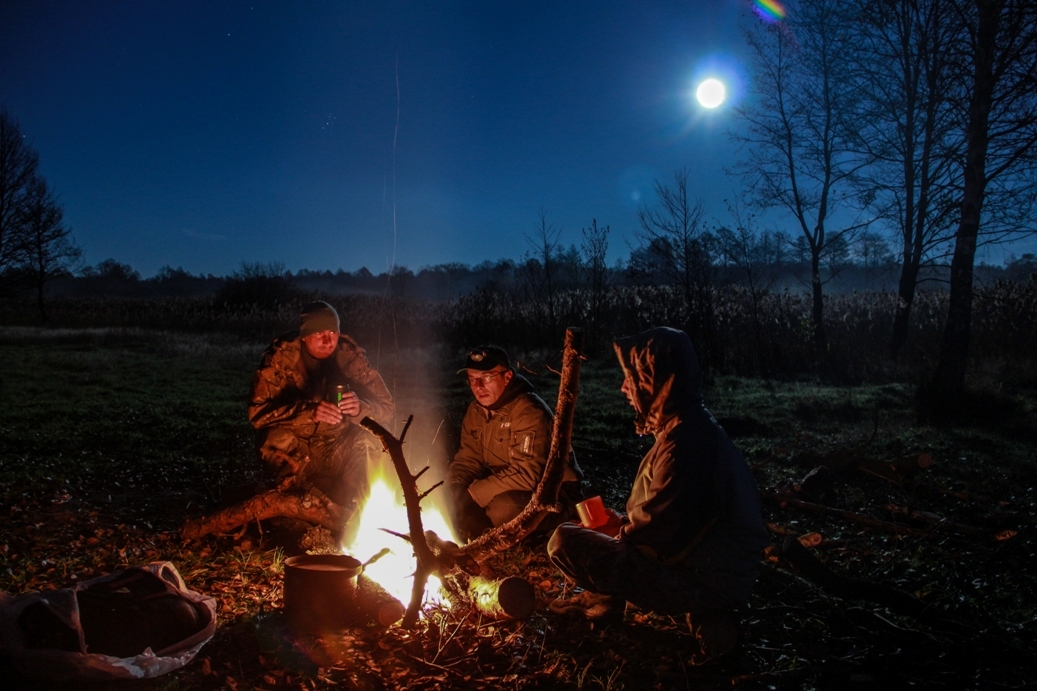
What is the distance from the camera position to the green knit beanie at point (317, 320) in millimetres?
5648

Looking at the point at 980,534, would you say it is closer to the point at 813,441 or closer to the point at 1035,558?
the point at 1035,558

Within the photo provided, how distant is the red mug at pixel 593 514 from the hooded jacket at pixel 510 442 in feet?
3.15

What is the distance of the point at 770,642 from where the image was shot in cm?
385

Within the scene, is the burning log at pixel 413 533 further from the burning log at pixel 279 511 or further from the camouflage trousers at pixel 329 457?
the camouflage trousers at pixel 329 457

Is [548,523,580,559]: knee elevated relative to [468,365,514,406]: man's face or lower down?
lower down

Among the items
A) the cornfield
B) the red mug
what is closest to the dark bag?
the red mug

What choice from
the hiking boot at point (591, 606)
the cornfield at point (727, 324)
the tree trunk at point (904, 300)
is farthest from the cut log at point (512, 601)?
the tree trunk at point (904, 300)

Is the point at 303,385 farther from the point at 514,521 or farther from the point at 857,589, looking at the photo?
the point at 857,589

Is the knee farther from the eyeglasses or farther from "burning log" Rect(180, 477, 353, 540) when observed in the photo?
"burning log" Rect(180, 477, 353, 540)

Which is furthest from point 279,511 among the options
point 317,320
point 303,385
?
point 317,320

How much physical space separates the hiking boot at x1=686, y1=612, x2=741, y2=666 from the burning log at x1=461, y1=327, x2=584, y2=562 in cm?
114

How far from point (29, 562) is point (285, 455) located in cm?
191

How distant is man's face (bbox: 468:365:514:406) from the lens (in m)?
5.06

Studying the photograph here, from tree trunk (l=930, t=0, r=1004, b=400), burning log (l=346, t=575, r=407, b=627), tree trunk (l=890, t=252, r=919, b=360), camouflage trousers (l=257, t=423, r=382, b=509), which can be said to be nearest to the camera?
burning log (l=346, t=575, r=407, b=627)
